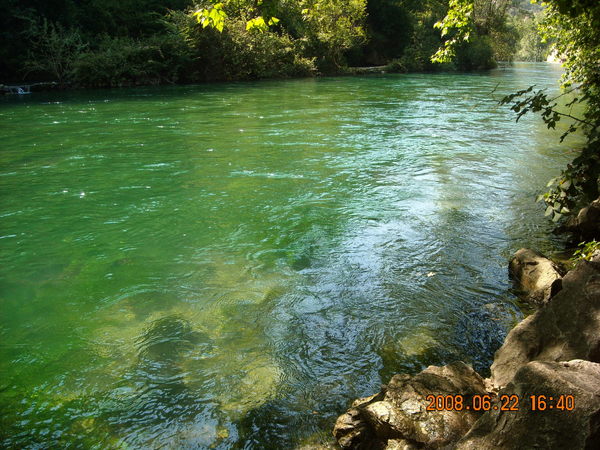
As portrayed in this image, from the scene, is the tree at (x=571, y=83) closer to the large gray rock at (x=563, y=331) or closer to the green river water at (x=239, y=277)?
the green river water at (x=239, y=277)

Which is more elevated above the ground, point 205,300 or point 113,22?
point 113,22

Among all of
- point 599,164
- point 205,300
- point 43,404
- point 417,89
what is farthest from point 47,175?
point 417,89

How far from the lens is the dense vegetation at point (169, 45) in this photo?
25438 mm

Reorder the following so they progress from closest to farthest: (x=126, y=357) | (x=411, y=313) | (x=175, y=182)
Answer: (x=126, y=357), (x=411, y=313), (x=175, y=182)

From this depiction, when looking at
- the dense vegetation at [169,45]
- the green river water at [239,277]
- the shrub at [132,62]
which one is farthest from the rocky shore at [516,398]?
the shrub at [132,62]

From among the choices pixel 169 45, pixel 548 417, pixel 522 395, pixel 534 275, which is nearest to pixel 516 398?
pixel 522 395

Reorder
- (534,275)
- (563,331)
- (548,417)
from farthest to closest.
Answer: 1. (534,275)
2. (563,331)
3. (548,417)

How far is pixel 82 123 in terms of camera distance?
14.8m

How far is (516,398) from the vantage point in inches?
83.5

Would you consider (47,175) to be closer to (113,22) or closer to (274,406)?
(274,406)

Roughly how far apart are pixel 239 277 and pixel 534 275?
10.6 feet

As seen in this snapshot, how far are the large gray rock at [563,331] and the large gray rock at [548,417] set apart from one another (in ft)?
2.74

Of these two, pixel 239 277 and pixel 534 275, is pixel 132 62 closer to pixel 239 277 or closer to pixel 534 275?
pixel 239 277

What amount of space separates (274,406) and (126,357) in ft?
4.65
